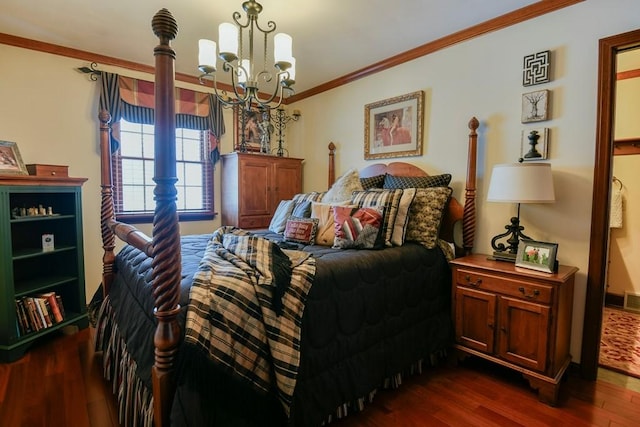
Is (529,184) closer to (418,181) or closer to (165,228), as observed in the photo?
(418,181)

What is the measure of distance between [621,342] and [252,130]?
4.23 metres

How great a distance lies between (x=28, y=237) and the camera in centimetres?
287

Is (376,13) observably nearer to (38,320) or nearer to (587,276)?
(587,276)

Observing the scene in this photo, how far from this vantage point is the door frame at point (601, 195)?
2051 millimetres

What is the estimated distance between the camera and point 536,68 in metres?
2.33

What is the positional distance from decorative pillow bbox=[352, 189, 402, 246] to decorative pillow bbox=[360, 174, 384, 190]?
459mm

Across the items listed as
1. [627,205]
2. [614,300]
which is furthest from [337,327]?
[627,205]

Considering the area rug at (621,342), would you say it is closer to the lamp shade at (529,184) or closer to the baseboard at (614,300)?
the baseboard at (614,300)

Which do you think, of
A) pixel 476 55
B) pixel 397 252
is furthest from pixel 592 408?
pixel 476 55

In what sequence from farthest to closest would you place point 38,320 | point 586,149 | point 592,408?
point 38,320, point 586,149, point 592,408

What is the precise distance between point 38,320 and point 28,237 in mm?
789

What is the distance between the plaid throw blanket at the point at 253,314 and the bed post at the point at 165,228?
3.6 inches

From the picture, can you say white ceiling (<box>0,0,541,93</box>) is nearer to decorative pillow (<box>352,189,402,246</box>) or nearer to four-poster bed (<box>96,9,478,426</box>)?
four-poster bed (<box>96,9,478,426</box>)

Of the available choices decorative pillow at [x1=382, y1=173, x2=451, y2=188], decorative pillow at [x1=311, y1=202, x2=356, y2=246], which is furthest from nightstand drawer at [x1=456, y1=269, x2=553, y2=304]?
decorative pillow at [x1=311, y1=202, x2=356, y2=246]
